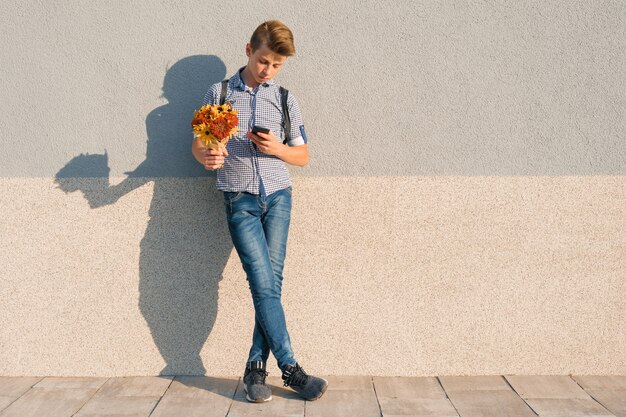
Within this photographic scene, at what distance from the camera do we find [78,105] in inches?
168

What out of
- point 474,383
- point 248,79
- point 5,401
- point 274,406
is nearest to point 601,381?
point 474,383

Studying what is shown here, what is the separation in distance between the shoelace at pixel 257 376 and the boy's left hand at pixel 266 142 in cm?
120

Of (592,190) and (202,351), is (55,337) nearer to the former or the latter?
(202,351)

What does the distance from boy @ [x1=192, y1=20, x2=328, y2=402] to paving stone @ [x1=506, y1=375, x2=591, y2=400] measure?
1.13 metres

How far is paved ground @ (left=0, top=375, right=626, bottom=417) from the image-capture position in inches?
148

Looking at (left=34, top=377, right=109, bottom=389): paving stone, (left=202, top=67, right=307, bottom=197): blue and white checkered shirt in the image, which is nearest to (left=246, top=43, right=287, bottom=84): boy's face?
(left=202, top=67, right=307, bottom=197): blue and white checkered shirt

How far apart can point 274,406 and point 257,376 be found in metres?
0.20

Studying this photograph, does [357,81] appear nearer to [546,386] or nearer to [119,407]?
[546,386]

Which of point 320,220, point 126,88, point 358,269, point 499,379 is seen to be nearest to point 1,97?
point 126,88

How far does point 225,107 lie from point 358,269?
1.27 metres

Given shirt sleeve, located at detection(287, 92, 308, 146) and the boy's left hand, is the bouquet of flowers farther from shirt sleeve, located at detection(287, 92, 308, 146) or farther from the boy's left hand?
shirt sleeve, located at detection(287, 92, 308, 146)

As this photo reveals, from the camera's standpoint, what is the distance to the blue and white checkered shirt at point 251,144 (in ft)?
12.9

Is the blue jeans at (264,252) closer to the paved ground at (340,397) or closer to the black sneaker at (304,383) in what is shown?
the black sneaker at (304,383)

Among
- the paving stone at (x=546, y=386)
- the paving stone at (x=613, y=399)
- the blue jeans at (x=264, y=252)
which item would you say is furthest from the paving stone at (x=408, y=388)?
the paving stone at (x=613, y=399)
